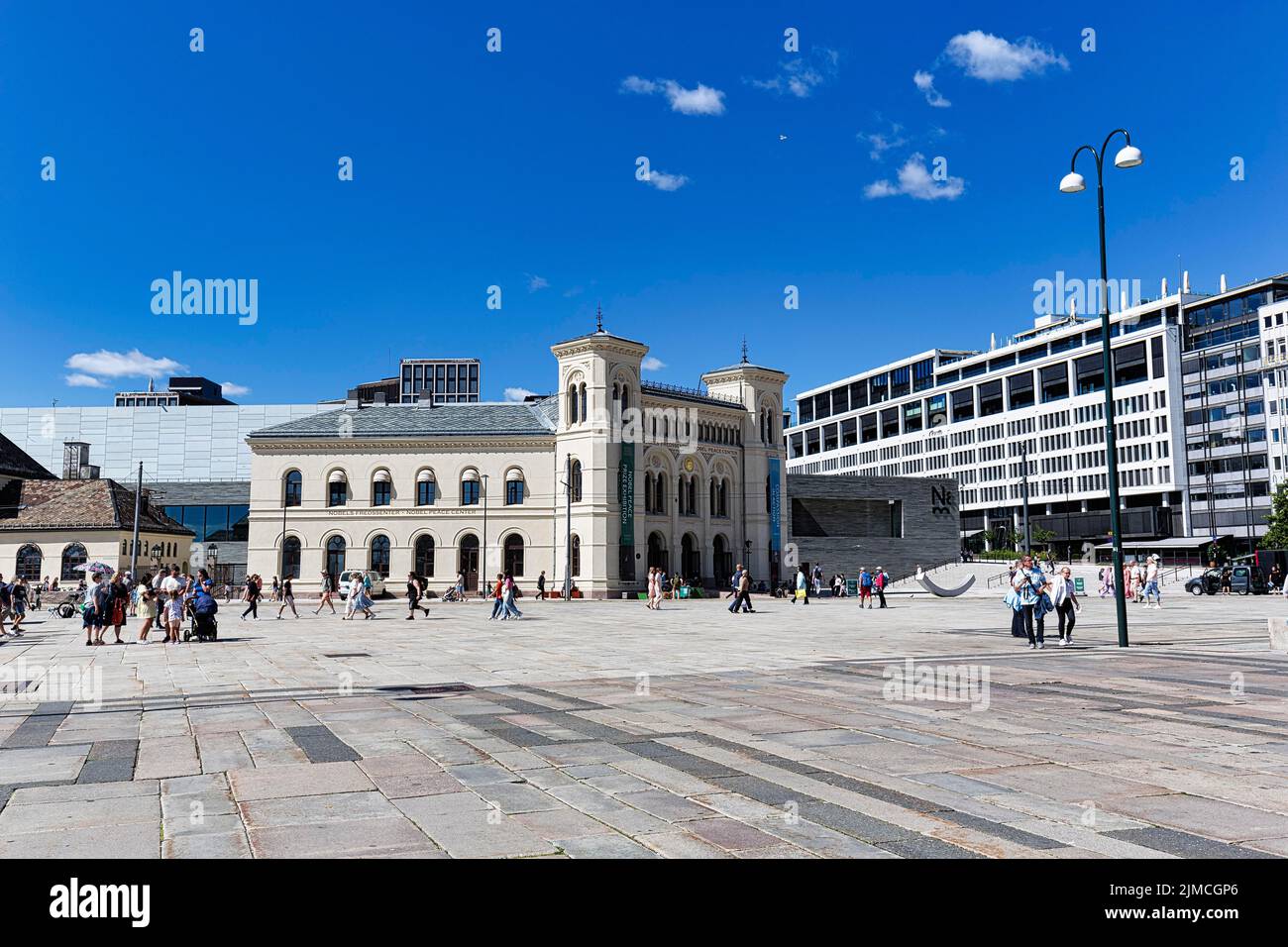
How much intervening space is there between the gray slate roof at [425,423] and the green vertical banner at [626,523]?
5.76 m

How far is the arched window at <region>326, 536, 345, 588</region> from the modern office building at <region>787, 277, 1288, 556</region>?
48.7 meters

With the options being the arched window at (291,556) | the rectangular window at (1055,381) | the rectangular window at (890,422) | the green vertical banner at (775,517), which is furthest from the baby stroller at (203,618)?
the rectangular window at (890,422)

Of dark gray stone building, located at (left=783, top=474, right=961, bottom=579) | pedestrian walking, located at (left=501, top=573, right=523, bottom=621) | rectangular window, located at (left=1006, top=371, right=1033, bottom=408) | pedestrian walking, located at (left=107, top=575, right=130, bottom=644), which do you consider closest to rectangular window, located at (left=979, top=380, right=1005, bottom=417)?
rectangular window, located at (left=1006, top=371, right=1033, bottom=408)

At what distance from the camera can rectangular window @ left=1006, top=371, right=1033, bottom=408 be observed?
104 metres

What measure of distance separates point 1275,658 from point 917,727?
32.4 feet

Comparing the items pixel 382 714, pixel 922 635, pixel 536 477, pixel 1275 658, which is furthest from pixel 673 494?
pixel 382 714

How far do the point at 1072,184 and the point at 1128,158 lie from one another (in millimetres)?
1119

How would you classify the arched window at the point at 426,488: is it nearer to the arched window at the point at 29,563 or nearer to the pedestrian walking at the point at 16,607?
the arched window at the point at 29,563

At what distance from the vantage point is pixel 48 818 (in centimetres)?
589

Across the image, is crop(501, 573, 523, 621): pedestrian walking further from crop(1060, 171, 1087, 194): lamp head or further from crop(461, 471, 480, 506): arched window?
crop(461, 471, 480, 506): arched window

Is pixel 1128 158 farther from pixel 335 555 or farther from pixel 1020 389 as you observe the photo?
pixel 1020 389

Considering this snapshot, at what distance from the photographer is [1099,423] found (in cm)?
9338

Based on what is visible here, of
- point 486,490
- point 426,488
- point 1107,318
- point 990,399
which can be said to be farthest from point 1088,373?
point 1107,318
